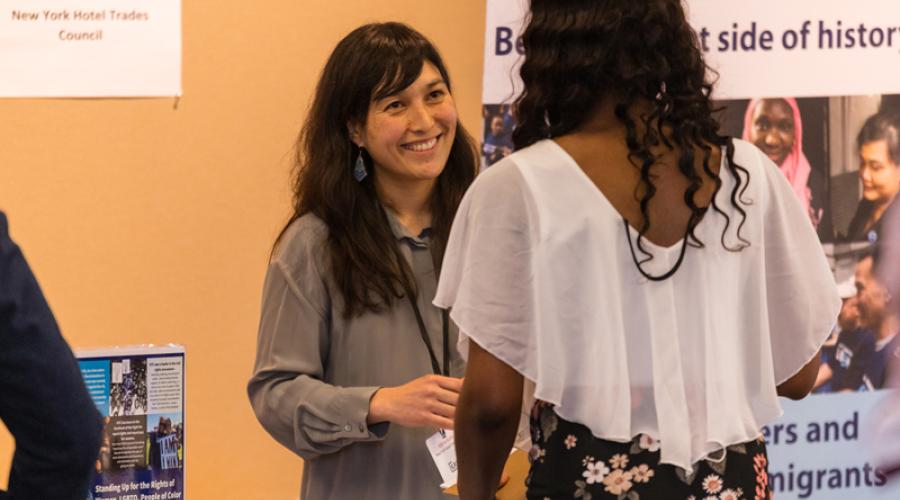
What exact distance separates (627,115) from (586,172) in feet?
0.33

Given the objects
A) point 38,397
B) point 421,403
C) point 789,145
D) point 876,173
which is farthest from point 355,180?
point 876,173

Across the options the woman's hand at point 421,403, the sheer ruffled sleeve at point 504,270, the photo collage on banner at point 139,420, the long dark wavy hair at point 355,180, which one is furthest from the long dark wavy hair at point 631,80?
the photo collage on banner at point 139,420

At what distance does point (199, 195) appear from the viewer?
357 cm

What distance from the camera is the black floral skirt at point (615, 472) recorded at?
1.70m

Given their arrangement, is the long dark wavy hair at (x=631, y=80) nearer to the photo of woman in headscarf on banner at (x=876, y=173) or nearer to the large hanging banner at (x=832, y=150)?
the large hanging banner at (x=832, y=150)

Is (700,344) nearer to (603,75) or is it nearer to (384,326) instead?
(603,75)

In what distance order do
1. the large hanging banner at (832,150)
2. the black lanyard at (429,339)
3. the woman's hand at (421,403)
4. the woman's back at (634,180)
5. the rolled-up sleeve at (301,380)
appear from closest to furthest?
the woman's back at (634,180), the woman's hand at (421,403), the rolled-up sleeve at (301,380), the black lanyard at (429,339), the large hanging banner at (832,150)

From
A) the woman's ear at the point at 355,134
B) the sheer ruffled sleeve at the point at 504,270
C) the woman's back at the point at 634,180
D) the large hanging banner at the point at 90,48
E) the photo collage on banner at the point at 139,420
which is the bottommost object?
the photo collage on banner at the point at 139,420

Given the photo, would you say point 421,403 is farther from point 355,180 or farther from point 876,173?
point 876,173

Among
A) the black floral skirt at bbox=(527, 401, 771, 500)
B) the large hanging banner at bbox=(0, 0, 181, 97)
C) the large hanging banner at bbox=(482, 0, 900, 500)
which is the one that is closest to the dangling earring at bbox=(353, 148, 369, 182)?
the black floral skirt at bbox=(527, 401, 771, 500)

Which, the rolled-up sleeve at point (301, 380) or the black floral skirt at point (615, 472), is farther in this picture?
the rolled-up sleeve at point (301, 380)

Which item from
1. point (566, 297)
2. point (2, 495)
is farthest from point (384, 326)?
point (2, 495)

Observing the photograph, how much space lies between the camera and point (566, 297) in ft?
5.58

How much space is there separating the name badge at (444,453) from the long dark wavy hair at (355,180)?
0.27 m
